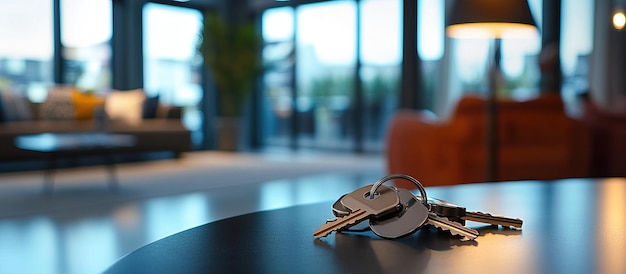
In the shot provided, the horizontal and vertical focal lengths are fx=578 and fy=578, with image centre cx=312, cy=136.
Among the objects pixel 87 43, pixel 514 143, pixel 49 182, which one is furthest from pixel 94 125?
pixel 514 143

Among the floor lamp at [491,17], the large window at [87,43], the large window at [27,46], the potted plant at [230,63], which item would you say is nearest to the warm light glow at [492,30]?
the floor lamp at [491,17]

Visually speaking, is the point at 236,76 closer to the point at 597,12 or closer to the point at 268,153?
the point at 268,153

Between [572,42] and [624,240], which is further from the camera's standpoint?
Result: [572,42]

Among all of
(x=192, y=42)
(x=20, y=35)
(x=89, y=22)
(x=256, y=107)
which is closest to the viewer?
(x=20, y=35)

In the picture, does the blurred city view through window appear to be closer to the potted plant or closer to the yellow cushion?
the potted plant

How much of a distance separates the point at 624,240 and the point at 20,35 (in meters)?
7.57

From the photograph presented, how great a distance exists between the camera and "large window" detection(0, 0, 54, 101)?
689cm

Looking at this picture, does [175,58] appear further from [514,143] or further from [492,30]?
[492,30]

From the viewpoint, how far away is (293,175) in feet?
18.0

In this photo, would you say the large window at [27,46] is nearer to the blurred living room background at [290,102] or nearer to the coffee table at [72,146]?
the blurred living room background at [290,102]

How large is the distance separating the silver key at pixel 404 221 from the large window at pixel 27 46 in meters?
7.02

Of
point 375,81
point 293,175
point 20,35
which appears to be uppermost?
point 20,35

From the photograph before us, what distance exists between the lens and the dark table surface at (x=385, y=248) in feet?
1.62

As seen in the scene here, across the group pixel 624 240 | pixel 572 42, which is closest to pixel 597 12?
pixel 572 42
